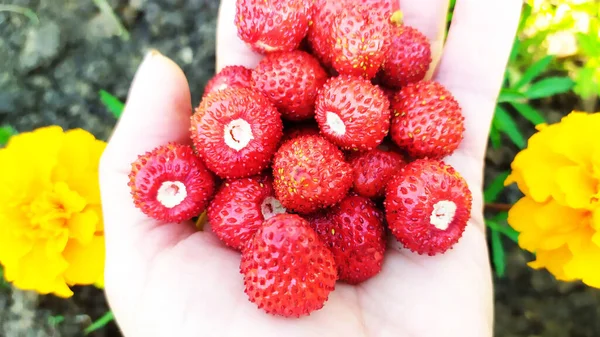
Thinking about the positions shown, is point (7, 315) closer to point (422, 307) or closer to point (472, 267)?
point (422, 307)

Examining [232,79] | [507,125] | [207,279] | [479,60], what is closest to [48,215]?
[207,279]

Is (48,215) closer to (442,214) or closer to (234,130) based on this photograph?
(234,130)

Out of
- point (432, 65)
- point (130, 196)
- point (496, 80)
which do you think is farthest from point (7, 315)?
point (496, 80)

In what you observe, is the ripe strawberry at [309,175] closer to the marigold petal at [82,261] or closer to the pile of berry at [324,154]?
the pile of berry at [324,154]

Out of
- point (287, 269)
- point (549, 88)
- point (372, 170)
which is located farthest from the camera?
point (549, 88)

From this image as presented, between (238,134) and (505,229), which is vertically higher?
(238,134)

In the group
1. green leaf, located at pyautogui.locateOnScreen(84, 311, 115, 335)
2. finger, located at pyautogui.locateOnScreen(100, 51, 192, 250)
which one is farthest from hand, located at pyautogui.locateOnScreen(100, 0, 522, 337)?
green leaf, located at pyautogui.locateOnScreen(84, 311, 115, 335)
